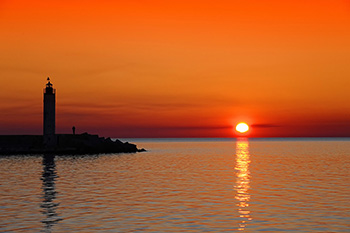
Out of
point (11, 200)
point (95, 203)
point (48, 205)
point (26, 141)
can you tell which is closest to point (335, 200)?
point (95, 203)

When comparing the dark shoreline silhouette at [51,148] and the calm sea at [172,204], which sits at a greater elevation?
the dark shoreline silhouette at [51,148]

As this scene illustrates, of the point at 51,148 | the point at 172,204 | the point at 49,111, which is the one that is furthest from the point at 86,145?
the point at 172,204

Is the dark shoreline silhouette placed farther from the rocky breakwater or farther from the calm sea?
the calm sea

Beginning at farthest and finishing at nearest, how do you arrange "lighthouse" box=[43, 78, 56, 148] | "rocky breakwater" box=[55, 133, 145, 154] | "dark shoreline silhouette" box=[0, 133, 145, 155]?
"rocky breakwater" box=[55, 133, 145, 154]
"dark shoreline silhouette" box=[0, 133, 145, 155]
"lighthouse" box=[43, 78, 56, 148]

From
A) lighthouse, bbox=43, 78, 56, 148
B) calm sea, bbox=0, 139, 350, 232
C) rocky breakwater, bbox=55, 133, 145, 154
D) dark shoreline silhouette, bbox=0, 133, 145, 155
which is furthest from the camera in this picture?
rocky breakwater, bbox=55, 133, 145, 154

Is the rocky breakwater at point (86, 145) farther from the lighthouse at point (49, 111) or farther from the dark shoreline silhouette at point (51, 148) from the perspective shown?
the lighthouse at point (49, 111)

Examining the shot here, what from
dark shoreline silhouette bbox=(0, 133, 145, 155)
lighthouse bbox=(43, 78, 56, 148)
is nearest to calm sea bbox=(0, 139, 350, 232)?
lighthouse bbox=(43, 78, 56, 148)

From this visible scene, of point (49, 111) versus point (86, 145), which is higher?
point (49, 111)

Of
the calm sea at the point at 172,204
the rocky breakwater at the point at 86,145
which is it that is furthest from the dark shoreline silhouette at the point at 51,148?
the calm sea at the point at 172,204

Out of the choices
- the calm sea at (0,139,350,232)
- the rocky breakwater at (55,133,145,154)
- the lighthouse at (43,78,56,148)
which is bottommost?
the calm sea at (0,139,350,232)

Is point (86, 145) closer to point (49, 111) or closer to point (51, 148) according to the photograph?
point (51, 148)

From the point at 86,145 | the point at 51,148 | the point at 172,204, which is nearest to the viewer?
the point at 172,204

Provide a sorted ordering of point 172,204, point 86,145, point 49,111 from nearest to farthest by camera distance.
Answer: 1. point 172,204
2. point 49,111
3. point 86,145

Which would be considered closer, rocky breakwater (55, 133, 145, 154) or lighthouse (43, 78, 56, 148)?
lighthouse (43, 78, 56, 148)
